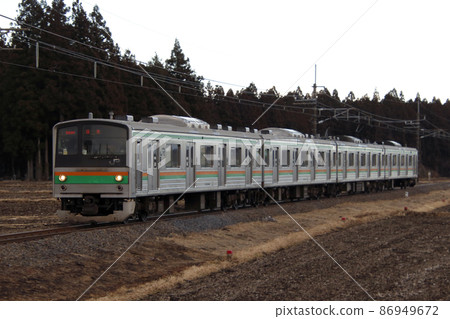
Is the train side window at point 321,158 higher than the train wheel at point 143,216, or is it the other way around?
the train side window at point 321,158

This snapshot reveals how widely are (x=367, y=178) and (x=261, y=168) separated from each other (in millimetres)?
14498

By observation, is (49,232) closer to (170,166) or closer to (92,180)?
(92,180)

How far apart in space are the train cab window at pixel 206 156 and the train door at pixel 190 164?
0.63 m

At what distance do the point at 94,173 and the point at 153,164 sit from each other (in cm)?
196

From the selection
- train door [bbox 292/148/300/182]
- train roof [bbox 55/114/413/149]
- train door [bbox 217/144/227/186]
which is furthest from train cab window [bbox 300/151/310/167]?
train door [bbox 217/144/227/186]

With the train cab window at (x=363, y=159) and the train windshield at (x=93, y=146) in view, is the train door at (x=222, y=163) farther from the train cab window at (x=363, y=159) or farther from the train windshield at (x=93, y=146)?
the train cab window at (x=363, y=159)

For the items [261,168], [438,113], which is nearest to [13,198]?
[261,168]

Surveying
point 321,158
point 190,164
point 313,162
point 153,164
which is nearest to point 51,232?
point 153,164

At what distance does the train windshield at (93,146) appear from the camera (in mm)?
16688

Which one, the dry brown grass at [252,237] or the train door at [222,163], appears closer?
the dry brown grass at [252,237]

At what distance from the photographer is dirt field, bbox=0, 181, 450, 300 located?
9617mm

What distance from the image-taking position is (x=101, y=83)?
4531 cm

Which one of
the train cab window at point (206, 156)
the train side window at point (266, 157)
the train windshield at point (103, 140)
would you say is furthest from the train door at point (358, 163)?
the train windshield at point (103, 140)

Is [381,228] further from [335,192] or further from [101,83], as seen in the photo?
[101,83]
